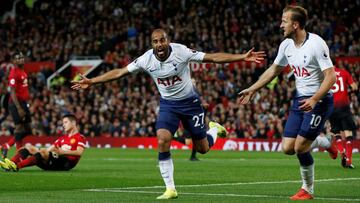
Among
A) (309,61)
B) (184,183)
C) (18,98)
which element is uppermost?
(309,61)

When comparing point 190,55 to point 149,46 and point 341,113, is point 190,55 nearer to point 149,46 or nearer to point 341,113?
point 341,113

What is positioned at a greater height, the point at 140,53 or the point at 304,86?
the point at 304,86

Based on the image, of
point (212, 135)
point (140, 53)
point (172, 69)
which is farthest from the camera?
point (140, 53)

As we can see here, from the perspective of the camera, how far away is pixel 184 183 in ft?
53.3

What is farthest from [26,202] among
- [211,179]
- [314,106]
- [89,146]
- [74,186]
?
[89,146]

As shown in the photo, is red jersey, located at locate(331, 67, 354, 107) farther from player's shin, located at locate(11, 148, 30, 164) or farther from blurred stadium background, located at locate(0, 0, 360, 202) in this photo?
blurred stadium background, located at locate(0, 0, 360, 202)

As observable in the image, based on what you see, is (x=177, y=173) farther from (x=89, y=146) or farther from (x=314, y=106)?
(x=89, y=146)

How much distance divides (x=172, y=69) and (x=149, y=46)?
28.7 metres

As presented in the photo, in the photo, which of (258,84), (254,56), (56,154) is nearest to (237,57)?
(254,56)

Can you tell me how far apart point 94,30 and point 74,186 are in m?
30.9

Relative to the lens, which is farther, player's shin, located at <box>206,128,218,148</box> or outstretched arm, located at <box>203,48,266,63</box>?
player's shin, located at <box>206,128,218,148</box>

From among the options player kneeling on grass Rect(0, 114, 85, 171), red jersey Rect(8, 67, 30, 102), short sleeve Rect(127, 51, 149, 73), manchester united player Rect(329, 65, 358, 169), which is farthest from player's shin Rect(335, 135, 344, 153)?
short sleeve Rect(127, 51, 149, 73)

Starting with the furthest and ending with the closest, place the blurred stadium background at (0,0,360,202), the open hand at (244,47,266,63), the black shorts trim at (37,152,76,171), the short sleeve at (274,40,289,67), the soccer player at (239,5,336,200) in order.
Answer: the blurred stadium background at (0,0,360,202) < the black shorts trim at (37,152,76,171) < the short sleeve at (274,40,289,67) < the open hand at (244,47,266,63) < the soccer player at (239,5,336,200)

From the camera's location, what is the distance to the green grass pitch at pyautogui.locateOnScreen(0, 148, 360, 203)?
43.5 feet
